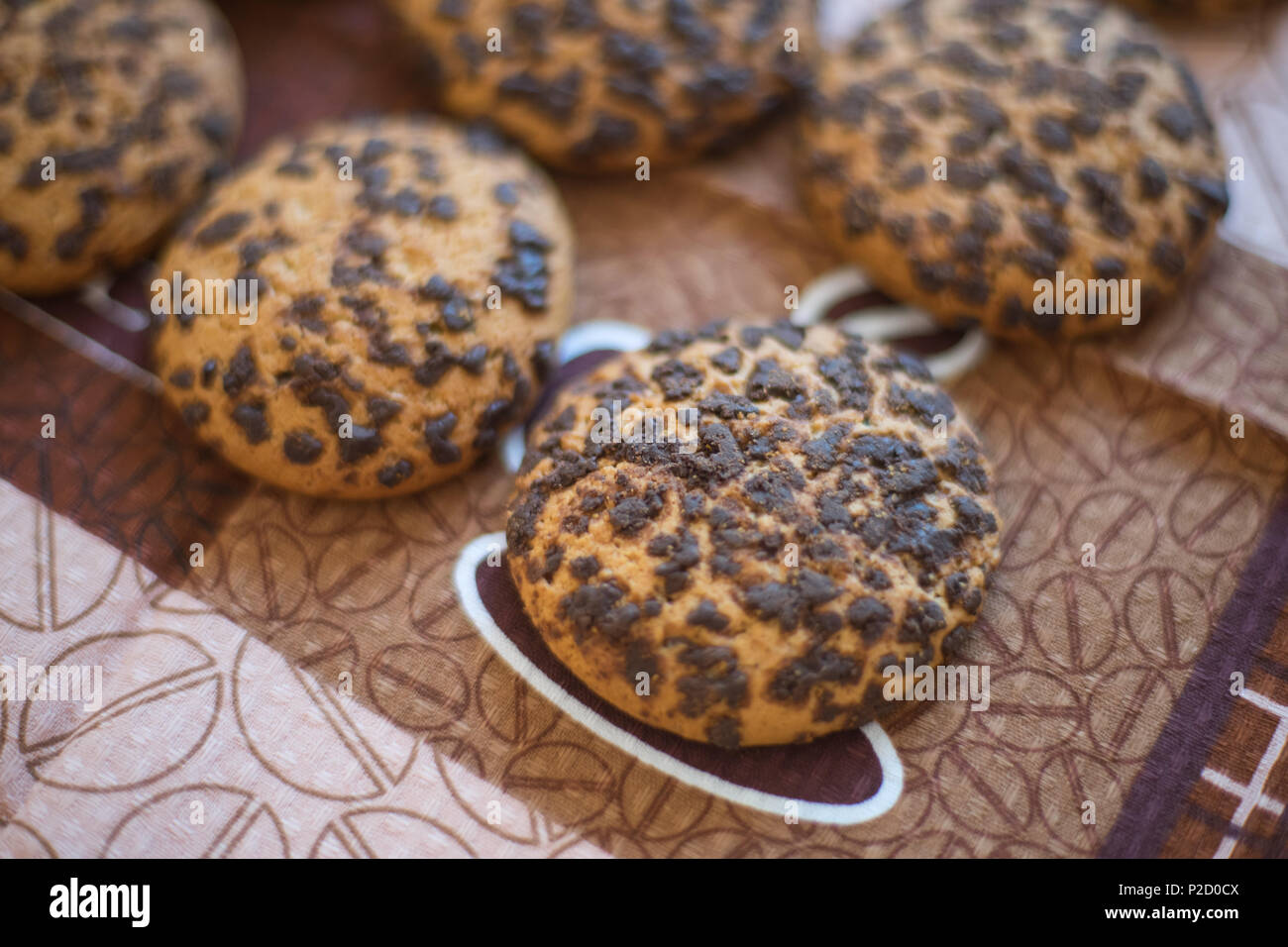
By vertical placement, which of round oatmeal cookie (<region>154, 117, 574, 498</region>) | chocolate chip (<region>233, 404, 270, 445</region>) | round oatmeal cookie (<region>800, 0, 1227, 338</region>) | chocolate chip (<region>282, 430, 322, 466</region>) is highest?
round oatmeal cookie (<region>800, 0, 1227, 338</region>)

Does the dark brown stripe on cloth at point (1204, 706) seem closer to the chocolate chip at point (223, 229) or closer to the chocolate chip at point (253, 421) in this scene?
the chocolate chip at point (253, 421)

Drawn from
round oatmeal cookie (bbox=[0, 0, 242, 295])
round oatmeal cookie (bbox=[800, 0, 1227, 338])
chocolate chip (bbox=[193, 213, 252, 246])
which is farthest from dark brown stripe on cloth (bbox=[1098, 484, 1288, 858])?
round oatmeal cookie (bbox=[0, 0, 242, 295])

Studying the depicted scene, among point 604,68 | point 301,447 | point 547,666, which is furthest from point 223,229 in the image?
point 547,666

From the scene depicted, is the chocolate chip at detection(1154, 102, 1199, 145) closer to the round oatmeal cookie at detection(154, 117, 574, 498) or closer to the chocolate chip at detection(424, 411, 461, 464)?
the round oatmeal cookie at detection(154, 117, 574, 498)

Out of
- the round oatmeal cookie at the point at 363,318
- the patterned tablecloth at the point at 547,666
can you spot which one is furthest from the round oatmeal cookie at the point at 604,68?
the patterned tablecloth at the point at 547,666
